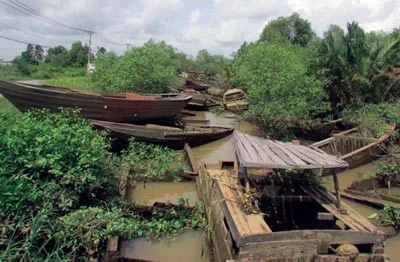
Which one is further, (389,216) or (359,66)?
(359,66)

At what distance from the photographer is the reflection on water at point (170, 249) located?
5.41 m

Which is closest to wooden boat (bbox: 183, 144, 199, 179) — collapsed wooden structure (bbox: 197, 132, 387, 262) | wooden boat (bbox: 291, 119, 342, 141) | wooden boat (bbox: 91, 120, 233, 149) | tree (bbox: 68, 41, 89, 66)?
wooden boat (bbox: 91, 120, 233, 149)

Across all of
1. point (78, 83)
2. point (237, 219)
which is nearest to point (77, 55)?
point (78, 83)

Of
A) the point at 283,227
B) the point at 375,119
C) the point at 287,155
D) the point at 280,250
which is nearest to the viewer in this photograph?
the point at 280,250

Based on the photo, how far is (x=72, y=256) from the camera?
4613 millimetres

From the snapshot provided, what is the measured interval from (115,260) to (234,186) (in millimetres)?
2175

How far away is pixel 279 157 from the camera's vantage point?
16.2 feet

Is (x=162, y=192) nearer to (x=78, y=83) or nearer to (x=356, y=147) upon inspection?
(x=356, y=147)

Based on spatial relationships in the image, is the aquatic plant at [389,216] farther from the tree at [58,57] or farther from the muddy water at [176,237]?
the tree at [58,57]

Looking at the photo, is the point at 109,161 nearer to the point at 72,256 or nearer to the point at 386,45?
the point at 72,256

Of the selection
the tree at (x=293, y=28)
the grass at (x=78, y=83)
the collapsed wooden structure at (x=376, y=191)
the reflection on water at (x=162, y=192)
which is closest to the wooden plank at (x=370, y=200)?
the collapsed wooden structure at (x=376, y=191)

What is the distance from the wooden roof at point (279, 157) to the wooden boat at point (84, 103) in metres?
6.81

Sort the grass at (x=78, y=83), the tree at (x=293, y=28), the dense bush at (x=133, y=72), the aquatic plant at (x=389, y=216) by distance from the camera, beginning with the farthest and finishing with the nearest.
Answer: the tree at (x=293, y=28) → the grass at (x=78, y=83) → the dense bush at (x=133, y=72) → the aquatic plant at (x=389, y=216)

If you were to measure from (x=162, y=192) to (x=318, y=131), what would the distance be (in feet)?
24.9
